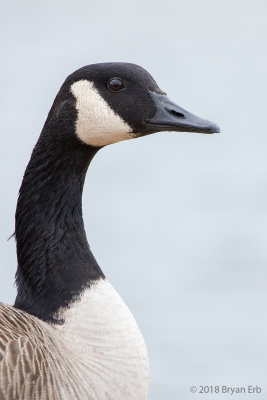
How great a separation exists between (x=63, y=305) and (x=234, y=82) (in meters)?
8.07

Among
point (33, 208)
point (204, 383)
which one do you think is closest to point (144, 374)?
point (33, 208)

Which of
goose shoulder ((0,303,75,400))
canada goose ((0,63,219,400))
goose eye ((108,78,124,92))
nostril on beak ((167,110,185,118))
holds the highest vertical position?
goose eye ((108,78,124,92))

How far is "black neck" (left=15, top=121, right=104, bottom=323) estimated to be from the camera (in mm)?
4664

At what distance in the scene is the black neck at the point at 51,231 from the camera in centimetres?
466

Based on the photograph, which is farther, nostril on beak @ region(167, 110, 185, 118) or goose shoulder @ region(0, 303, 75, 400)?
nostril on beak @ region(167, 110, 185, 118)

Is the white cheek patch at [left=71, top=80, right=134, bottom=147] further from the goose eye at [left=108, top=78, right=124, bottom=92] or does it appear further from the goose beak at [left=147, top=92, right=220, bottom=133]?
the goose beak at [left=147, top=92, right=220, bottom=133]

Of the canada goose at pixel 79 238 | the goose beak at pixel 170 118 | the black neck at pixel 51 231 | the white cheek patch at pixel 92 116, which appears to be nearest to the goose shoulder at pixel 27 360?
the canada goose at pixel 79 238


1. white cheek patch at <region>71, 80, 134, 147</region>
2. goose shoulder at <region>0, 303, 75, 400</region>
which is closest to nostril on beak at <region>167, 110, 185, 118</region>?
white cheek patch at <region>71, 80, 134, 147</region>

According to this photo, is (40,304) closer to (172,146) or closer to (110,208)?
(110,208)

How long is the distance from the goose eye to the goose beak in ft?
0.44

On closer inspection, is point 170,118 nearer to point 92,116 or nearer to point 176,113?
point 176,113

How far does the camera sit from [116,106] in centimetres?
466

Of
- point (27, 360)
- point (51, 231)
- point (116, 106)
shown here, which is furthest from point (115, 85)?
point (27, 360)

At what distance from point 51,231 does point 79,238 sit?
139mm
